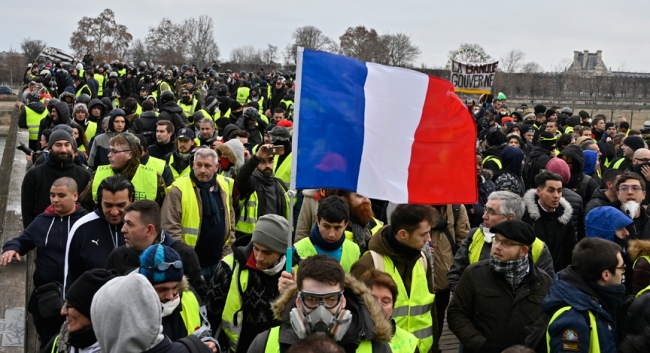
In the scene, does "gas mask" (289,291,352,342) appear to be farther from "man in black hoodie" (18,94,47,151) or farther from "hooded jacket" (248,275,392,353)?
"man in black hoodie" (18,94,47,151)

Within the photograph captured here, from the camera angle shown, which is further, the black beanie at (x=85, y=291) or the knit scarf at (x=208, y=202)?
the knit scarf at (x=208, y=202)

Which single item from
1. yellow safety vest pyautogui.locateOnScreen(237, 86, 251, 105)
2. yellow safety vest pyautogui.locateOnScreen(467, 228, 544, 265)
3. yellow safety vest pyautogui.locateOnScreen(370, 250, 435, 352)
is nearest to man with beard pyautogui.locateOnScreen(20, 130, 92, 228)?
Result: yellow safety vest pyautogui.locateOnScreen(370, 250, 435, 352)

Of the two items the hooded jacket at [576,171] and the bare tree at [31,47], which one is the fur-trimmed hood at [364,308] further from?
the bare tree at [31,47]

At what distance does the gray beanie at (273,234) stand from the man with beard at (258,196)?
2.34 meters

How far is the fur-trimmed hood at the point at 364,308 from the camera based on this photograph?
11.8 ft

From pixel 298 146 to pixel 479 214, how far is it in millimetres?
3894

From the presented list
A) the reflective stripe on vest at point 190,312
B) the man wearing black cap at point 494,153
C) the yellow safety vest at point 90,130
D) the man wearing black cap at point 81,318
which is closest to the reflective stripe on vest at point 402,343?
the reflective stripe on vest at point 190,312

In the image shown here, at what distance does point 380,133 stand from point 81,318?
249 centimetres

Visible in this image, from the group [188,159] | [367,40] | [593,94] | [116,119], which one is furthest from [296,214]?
[367,40]

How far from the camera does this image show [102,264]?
5.18 meters

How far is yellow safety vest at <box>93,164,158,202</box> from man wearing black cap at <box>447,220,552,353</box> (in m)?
3.26

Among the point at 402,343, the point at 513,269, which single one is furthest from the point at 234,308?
the point at 513,269

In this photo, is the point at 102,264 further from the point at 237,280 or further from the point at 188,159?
the point at 188,159

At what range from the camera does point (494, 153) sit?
34.5ft
